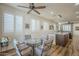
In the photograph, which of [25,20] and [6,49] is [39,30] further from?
→ [6,49]

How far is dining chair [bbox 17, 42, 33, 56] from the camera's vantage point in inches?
77.3

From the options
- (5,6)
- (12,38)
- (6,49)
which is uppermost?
(5,6)

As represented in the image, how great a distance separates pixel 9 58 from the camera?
78.6 inches

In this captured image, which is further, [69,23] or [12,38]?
[69,23]

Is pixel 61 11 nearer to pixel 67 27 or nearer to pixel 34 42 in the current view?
pixel 67 27

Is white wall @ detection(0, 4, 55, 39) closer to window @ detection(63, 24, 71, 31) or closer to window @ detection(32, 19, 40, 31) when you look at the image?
window @ detection(32, 19, 40, 31)

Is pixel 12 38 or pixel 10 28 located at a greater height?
pixel 10 28

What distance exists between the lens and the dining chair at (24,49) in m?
1.96

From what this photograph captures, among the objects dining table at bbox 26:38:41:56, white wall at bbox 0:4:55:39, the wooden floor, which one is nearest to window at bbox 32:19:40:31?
white wall at bbox 0:4:55:39

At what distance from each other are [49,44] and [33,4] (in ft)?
2.66

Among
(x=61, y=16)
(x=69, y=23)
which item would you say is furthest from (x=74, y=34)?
(x=61, y=16)

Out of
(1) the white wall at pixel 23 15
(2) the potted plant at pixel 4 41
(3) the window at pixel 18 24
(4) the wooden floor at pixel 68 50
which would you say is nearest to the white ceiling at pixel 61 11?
(1) the white wall at pixel 23 15

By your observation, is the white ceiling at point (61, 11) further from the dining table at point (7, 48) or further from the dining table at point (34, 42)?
the dining table at point (7, 48)

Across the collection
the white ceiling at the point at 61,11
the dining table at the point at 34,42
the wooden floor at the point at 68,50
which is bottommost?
the wooden floor at the point at 68,50
